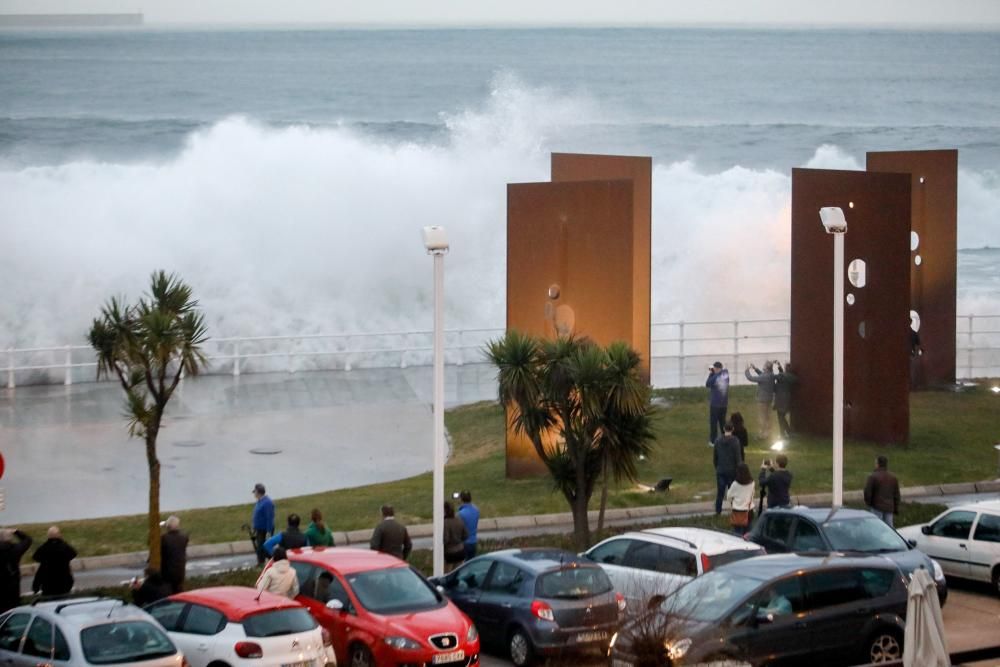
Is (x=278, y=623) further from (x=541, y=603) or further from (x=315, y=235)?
(x=315, y=235)

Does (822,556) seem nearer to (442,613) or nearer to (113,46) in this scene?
(442,613)

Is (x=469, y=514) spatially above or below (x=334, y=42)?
below

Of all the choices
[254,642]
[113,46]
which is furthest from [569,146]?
[254,642]

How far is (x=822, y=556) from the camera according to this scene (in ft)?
49.2

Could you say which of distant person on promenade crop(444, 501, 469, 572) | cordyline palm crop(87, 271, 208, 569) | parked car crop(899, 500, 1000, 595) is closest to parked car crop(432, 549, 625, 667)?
distant person on promenade crop(444, 501, 469, 572)

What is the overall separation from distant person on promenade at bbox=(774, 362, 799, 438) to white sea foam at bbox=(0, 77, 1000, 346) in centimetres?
2738

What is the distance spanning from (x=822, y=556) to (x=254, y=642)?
18.4ft

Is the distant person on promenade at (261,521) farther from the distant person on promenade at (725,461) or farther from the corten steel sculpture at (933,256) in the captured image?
the corten steel sculpture at (933,256)

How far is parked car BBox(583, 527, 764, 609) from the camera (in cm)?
1559

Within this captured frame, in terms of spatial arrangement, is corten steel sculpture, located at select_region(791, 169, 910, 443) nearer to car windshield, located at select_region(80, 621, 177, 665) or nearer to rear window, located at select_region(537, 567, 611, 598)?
rear window, located at select_region(537, 567, 611, 598)

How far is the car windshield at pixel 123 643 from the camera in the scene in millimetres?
12352

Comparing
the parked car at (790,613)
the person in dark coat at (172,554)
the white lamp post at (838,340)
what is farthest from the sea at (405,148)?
the parked car at (790,613)

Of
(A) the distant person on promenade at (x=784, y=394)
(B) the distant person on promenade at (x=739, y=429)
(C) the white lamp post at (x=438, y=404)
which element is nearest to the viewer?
(C) the white lamp post at (x=438, y=404)

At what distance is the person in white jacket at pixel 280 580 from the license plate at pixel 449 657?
5.74 feet
